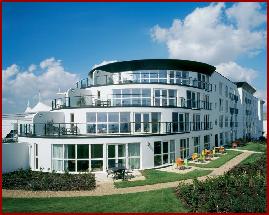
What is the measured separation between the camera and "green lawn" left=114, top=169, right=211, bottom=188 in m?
17.6

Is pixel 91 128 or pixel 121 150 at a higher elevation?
pixel 91 128

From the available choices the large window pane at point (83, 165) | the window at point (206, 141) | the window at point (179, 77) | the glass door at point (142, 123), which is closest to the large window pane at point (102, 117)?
the glass door at point (142, 123)

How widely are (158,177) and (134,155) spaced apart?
3571 mm

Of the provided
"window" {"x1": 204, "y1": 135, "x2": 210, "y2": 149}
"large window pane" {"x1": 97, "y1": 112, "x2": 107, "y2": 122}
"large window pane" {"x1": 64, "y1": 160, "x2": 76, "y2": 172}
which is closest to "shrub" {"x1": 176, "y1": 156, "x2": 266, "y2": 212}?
"large window pane" {"x1": 64, "y1": 160, "x2": 76, "y2": 172}

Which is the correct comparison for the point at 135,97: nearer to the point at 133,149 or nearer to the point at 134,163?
the point at 133,149

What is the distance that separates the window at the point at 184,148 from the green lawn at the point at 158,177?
18.3 ft

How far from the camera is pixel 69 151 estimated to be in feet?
69.3

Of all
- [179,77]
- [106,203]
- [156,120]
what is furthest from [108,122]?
[179,77]

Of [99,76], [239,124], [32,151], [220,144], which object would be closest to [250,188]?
[32,151]

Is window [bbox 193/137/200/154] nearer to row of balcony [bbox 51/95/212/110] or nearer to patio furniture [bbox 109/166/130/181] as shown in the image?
row of balcony [bbox 51/95/212/110]

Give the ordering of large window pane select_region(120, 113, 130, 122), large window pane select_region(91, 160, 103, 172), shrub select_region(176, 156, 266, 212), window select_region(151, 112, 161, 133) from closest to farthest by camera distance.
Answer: shrub select_region(176, 156, 266, 212)
large window pane select_region(91, 160, 103, 172)
large window pane select_region(120, 113, 130, 122)
window select_region(151, 112, 161, 133)

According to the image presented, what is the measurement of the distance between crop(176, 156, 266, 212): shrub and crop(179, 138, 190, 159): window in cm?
1060

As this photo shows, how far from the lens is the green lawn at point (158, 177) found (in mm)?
17594

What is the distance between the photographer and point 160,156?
77.6 ft
